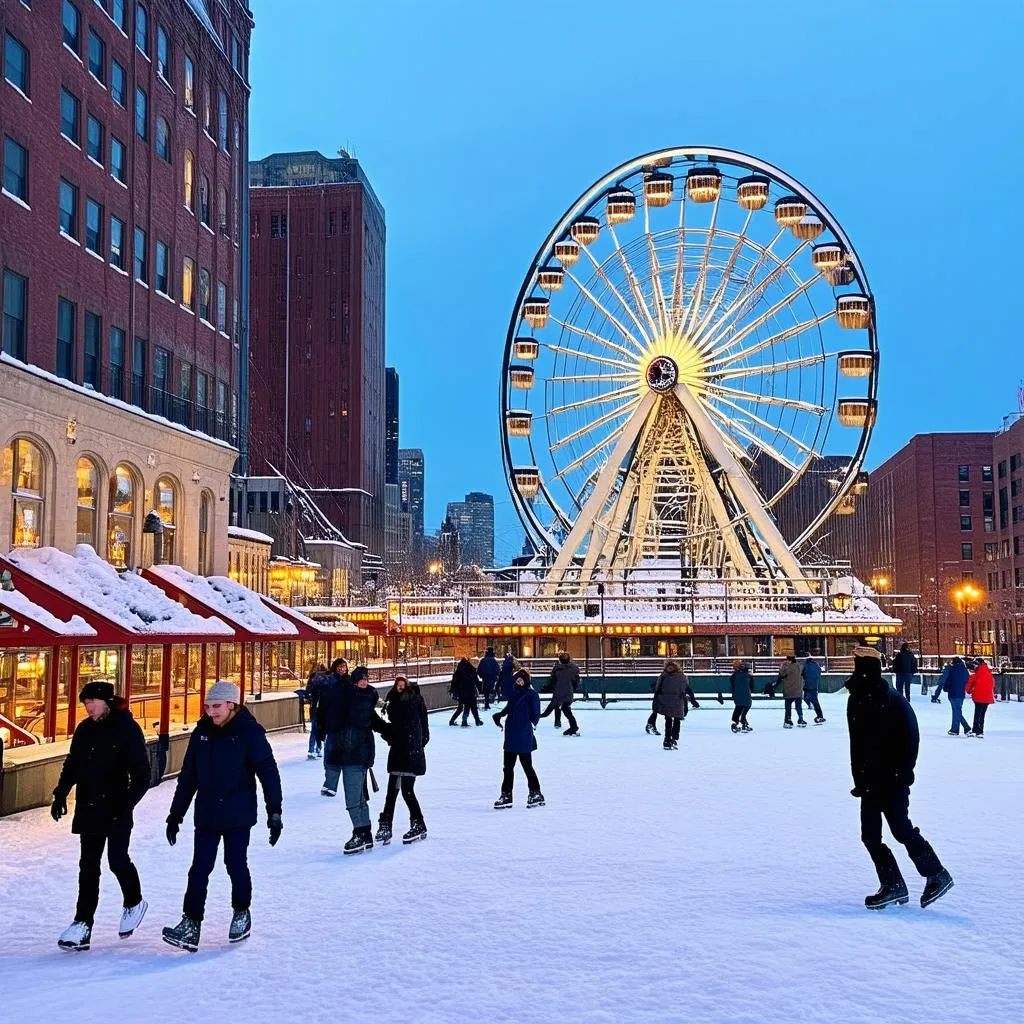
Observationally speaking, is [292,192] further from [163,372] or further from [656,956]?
[656,956]

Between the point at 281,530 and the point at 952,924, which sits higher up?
the point at 281,530

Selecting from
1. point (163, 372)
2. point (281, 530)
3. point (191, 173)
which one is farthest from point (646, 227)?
point (281, 530)

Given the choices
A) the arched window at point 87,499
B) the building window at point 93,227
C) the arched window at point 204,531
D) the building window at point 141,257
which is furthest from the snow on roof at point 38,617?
the arched window at point 204,531

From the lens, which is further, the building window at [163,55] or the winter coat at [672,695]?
the building window at [163,55]

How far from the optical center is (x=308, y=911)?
9820 mm

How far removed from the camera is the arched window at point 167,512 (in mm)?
27875

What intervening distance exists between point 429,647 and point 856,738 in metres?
43.6

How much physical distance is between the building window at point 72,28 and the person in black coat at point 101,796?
63.9ft

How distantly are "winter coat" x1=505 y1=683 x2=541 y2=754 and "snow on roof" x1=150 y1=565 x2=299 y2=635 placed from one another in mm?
10325

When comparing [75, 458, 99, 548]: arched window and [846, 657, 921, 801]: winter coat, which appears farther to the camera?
[75, 458, 99, 548]: arched window

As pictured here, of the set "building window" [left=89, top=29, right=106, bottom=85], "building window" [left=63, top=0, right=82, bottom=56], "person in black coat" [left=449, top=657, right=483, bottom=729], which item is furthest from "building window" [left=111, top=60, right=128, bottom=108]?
"person in black coat" [left=449, top=657, right=483, bottom=729]

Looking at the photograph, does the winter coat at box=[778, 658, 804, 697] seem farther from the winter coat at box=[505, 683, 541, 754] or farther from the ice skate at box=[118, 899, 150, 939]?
the ice skate at box=[118, 899, 150, 939]

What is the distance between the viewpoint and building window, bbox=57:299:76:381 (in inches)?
929

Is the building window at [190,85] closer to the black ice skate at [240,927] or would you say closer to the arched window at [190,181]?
the arched window at [190,181]
